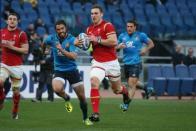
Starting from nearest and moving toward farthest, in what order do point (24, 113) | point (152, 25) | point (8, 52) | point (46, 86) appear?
point (8, 52)
point (24, 113)
point (46, 86)
point (152, 25)

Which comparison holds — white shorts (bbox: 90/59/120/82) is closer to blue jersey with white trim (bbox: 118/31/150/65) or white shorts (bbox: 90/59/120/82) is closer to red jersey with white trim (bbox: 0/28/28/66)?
red jersey with white trim (bbox: 0/28/28/66)

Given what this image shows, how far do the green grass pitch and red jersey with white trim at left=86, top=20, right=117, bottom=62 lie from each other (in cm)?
143

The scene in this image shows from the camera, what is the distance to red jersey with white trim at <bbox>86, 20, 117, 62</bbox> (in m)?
14.7

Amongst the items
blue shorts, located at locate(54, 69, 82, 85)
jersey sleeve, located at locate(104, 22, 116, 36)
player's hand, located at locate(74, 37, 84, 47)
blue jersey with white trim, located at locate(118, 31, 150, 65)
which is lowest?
blue shorts, located at locate(54, 69, 82, 85)

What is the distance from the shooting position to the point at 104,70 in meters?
14.8

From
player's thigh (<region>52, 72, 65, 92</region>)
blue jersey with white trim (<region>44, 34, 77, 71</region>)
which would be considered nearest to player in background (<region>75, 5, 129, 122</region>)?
blue jersey with white trim (<region>44, 34, 77, 71</region>)

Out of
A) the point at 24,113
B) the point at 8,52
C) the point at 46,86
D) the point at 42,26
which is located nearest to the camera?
the point at 8,52

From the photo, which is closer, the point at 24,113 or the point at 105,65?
the point at 105,65

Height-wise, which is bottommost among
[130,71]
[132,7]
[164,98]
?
[164,98]

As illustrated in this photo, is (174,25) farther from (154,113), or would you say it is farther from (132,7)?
(154,113)

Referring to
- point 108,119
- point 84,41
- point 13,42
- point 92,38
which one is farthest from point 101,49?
point 13,42

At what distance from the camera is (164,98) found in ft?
89.9

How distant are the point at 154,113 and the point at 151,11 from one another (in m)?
18.2

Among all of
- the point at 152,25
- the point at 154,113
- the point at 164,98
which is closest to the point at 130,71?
the point at 154,113
